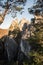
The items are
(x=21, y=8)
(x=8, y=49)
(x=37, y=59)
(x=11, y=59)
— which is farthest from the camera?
(x=8, y=49)

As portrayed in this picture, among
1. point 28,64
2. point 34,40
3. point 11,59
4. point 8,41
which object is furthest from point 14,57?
point 34,40

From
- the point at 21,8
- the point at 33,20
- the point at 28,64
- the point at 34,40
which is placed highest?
the point at 21,8

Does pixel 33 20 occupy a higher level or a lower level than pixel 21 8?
lower

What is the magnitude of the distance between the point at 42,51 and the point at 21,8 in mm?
5965

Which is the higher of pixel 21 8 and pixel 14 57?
pixel 21 8

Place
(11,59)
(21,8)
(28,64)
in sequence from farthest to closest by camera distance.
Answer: (11,59)
(21,8)
(28,64)

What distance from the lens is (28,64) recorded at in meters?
21.7

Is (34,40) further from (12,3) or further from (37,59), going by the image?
(12,3)

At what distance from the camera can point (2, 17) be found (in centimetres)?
2239

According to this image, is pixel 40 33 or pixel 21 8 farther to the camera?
pixel 21 8

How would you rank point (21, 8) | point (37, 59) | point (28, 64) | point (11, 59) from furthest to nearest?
point (11, 59)
point (21, 8)
point (28, 64)
point (37, 59)

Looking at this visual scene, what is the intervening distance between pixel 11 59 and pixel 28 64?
9949mm

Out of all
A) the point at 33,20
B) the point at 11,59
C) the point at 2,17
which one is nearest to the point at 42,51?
the point at 33,20

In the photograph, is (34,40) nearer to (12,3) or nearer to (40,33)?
(40,33)
